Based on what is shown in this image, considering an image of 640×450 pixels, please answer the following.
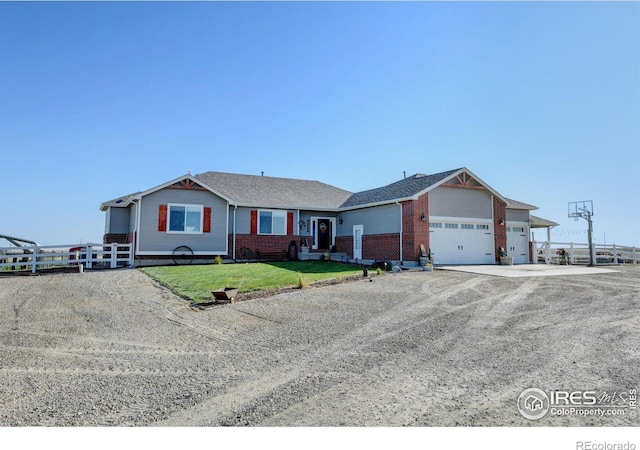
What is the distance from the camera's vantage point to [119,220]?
22125 millimetres

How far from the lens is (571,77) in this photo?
11.6 m

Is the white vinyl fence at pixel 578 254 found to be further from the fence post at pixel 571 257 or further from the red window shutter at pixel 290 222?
the red window shutter at pixel 290 222

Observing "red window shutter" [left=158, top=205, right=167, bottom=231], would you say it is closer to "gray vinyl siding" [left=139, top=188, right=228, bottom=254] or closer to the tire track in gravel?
"gray vinyl siding" [left=139, top=188, right=228, bottom=254]

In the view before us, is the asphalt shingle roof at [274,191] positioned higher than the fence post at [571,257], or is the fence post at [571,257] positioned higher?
the asphalt shingle roof at [274,191]

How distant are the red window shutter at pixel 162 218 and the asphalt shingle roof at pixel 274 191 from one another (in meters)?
2.87

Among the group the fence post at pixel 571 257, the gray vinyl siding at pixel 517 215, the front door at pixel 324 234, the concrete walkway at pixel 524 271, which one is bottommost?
the concrete walkway at pixel 524 271

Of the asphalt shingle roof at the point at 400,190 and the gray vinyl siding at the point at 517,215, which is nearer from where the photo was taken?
the asphalt shingle roof at the point at 400,190

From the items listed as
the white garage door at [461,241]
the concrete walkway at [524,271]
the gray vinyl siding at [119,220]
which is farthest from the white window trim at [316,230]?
the gray vinyl siding at [119,220]

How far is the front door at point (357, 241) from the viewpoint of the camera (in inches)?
852

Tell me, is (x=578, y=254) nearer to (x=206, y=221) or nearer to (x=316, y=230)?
(x=316, y=230)

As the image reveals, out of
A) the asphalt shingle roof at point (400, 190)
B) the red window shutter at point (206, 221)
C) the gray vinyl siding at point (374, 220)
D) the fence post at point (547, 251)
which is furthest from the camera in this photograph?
the fence post at point (547, 251)

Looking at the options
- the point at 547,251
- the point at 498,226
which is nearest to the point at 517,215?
the point at 547,251

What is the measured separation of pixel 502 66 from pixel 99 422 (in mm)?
13873
